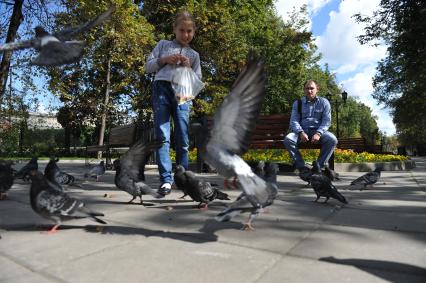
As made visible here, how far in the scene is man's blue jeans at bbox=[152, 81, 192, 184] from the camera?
5.46 metres

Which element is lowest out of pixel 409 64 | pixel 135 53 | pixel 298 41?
pixel 409 64

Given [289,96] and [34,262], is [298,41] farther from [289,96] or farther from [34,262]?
[34,262]

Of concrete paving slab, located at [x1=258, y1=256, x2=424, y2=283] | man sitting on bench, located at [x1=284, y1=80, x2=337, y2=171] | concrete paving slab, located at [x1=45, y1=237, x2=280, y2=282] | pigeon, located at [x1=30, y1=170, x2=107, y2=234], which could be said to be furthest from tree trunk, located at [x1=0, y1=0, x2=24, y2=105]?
concrete paving slab, located at [x1=258, y1=256, x2=424, y2=283]

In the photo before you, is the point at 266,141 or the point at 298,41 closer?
the point at 266,141

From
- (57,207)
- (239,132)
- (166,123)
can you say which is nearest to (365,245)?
(239,132)

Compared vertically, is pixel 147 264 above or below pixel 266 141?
below

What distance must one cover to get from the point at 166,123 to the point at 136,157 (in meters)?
0.74

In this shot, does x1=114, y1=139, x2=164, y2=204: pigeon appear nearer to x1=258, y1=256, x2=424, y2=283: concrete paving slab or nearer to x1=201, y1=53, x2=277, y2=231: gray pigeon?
x1=201, y1=53, x2=277, y2=231: gray pigeon

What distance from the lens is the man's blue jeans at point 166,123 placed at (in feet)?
17.9

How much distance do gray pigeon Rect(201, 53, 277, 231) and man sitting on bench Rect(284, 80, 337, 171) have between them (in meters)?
3.89

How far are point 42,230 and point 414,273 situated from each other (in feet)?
9.40

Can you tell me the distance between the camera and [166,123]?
5.55 meters

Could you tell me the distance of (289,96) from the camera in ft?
109

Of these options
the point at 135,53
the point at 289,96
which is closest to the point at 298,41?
the point at 289,96
